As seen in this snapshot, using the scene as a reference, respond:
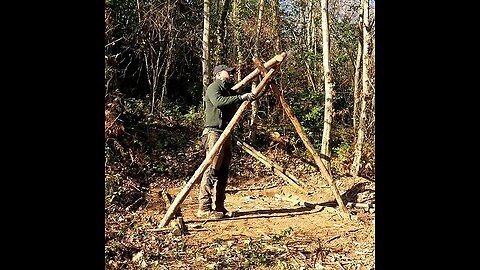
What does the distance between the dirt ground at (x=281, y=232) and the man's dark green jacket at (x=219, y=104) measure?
1.52 m

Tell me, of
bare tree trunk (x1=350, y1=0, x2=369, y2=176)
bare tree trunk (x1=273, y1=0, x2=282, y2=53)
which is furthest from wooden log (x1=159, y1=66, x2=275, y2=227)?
bare tree trunk (x1=273, y1=0, x2=282, y2=53)

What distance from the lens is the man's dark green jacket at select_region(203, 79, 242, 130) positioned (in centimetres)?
705

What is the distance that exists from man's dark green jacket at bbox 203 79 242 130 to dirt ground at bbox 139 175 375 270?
4.97 feet

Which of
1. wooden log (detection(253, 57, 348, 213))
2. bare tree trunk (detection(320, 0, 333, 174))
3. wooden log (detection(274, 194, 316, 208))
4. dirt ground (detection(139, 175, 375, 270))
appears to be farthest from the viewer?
bare tree trunk (detection(320, 0, 333, 174))

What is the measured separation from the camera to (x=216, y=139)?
23.9 feet

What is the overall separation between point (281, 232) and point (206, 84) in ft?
20.6

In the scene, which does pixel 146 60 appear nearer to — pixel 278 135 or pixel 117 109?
pixel 117 109

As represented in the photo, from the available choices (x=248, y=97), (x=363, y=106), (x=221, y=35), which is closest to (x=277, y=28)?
(x=221, y=35)

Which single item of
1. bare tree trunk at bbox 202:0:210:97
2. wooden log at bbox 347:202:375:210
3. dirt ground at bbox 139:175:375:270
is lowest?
dirt ground at bbox 139:175:375:270

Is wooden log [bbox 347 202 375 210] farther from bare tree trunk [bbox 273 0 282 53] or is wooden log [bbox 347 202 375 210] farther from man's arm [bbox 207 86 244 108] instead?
bare tree trunk [bbox 273 0 282 53]
